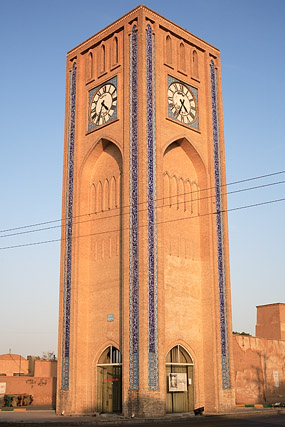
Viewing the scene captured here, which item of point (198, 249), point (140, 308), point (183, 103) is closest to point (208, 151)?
point (183, 103)

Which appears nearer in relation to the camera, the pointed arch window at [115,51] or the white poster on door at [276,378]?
the pointed arch window at [115,51]

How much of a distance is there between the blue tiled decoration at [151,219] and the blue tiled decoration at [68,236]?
3723 mm

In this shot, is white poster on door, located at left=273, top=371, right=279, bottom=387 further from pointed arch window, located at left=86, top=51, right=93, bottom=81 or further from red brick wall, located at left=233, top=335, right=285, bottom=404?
pointed arch window, located at left=86, top=51, right=93, bottom=81

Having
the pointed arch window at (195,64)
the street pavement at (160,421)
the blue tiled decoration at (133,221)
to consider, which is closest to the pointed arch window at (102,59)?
the blue tiled decoration at (133,221)

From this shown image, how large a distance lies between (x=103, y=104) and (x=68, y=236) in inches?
208

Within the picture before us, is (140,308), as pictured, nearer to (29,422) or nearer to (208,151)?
(29,422)

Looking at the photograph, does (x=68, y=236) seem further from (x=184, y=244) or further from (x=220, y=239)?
(x=220, y=239)

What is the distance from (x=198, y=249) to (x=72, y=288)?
4934 mm

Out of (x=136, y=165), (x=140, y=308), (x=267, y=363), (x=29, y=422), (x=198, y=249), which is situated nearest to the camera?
(x=29, y=422)

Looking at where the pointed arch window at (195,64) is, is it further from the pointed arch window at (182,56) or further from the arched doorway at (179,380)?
the arched doorway at (179,380)

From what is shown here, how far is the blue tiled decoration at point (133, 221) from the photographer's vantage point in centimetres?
1814

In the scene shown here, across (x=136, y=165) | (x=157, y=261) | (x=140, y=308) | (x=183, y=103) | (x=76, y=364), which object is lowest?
(x=76, y=364)

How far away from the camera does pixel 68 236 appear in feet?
71.4

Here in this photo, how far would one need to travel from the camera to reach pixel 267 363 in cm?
2692
